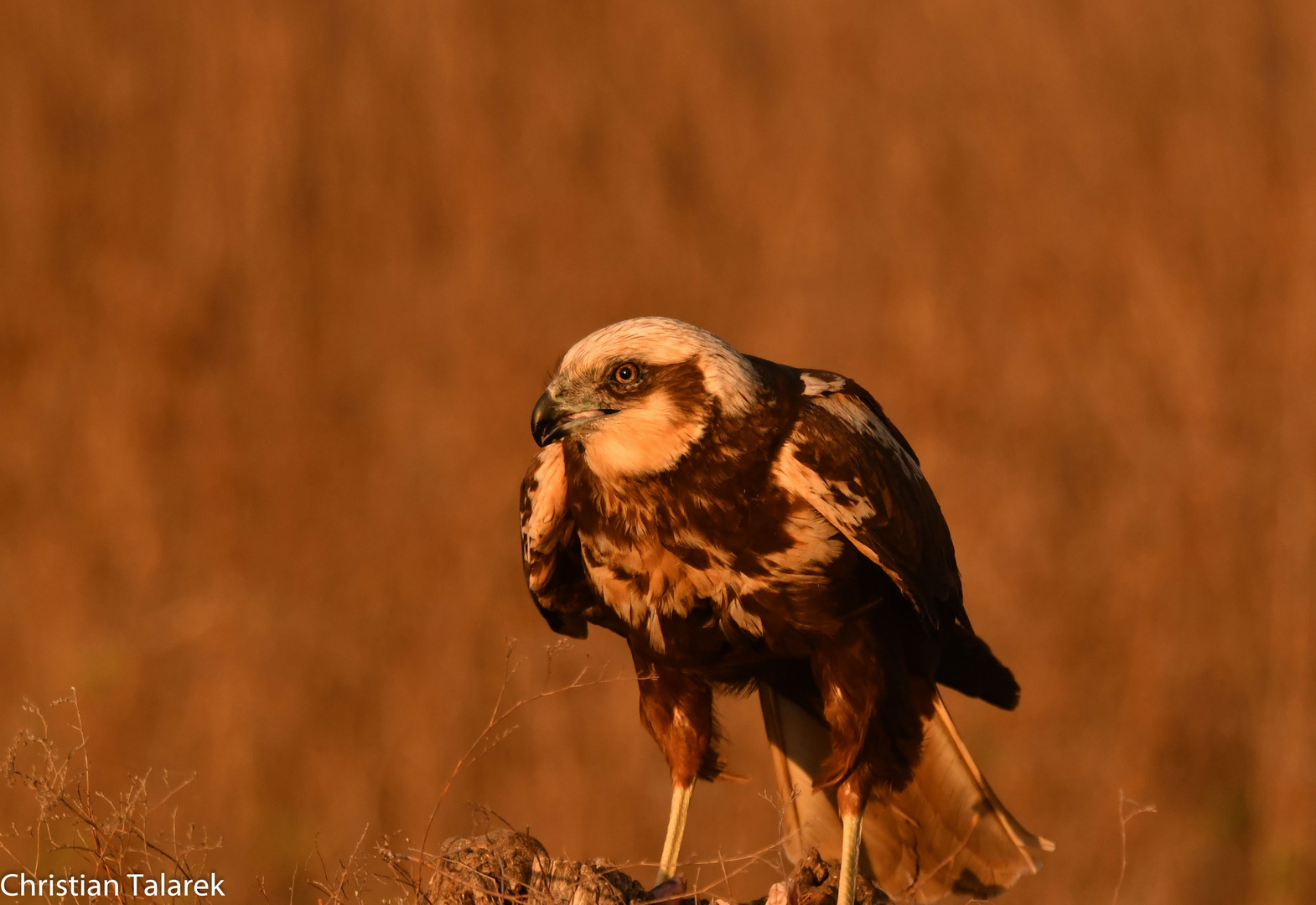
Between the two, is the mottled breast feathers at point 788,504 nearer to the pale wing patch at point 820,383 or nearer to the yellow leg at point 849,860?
the pale wing patch at point 820,383

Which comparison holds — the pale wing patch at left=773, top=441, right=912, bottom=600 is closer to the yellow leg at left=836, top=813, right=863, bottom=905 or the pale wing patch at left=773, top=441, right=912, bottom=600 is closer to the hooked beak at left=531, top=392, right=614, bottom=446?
the hooked beak at left=531, top=392, right=614, bottom=446

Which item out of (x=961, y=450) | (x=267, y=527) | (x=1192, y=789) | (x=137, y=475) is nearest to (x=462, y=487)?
(x=267, y=527)

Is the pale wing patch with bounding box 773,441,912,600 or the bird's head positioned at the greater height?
the bird's head

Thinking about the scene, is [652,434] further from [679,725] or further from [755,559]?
[679,725]

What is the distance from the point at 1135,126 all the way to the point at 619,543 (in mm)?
6584

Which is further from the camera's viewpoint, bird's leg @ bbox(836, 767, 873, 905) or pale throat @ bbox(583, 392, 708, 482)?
bird's leg @ bbox(836, 767, 873, 905)

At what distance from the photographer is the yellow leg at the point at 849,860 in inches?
139

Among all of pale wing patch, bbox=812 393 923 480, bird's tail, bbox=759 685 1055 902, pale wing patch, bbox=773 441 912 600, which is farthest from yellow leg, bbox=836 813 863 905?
pale wing patch, bbox=812 393 923 480

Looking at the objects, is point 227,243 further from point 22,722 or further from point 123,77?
Answer: point 22,722

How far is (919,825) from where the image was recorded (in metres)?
4.12

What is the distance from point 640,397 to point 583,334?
4.57m

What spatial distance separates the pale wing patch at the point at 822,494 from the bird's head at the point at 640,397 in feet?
0.56

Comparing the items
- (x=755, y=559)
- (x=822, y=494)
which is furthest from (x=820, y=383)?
(x=755, y=559)

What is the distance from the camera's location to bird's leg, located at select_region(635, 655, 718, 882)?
12.5 feet
